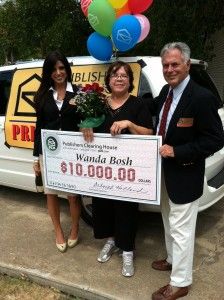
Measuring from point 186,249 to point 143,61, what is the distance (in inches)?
70.3

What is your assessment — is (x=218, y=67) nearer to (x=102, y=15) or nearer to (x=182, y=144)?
(x=102, y=15)

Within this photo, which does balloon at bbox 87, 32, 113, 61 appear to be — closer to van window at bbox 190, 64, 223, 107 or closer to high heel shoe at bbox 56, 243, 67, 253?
van window at bbox 190, 64, 223, 107

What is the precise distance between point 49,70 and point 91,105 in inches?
24.9

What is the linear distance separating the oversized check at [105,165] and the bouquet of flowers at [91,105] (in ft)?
0.40

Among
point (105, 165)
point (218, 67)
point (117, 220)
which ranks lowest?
point (117, 220)

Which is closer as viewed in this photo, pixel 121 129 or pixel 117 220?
pixel 121 129

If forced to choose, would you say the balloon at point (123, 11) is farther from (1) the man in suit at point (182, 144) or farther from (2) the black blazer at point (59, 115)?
(1) the man in suit at point (182, 144)

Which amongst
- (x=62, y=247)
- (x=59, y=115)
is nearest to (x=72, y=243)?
(x=62, y=247)

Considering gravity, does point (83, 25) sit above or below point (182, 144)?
above

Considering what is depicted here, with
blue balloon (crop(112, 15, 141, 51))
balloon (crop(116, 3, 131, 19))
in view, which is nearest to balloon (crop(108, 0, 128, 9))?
balloon (crop(116, 3, 131, 19))

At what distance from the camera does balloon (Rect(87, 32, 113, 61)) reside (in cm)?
375

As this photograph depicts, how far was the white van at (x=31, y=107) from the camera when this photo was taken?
12.3ft

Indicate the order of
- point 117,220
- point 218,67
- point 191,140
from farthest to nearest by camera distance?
point 218,67 < point 117,220 < point 191,140

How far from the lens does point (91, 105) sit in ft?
10.3
